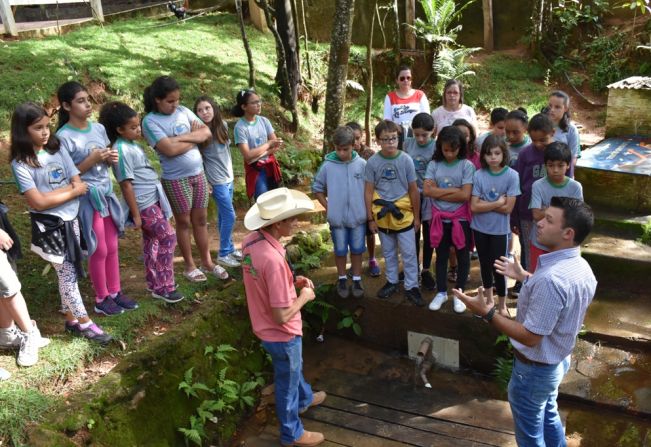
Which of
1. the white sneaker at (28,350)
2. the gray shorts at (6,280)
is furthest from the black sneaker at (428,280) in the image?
the gray shorts at (6,280)

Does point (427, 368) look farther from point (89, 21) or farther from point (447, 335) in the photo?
point (89, 21)

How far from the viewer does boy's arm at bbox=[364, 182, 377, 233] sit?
4.89m

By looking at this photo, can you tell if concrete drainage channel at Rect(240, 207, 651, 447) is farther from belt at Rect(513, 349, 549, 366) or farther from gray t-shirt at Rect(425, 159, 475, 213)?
belt at Rect(513, 349, 549, 366)

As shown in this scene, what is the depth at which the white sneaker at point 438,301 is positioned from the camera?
16.5ft

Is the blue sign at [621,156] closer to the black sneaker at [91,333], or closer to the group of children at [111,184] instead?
the group of children at [111,184]

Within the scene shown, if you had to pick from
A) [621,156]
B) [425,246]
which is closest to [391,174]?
[425,246]

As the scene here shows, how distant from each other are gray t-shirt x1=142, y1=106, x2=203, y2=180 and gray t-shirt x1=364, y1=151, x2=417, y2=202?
1506 millimetres

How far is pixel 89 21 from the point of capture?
453 inches

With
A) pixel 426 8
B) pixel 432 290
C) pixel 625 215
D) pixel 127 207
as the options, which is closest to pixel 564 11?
pixel 426 8

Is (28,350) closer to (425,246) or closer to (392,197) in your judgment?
(392,197)

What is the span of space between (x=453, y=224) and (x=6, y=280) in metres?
3.39

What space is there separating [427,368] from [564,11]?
378 inches

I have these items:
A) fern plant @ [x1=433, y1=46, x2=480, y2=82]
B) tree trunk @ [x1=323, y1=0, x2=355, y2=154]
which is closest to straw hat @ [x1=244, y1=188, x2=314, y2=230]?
tree trunk @ [x1=323, y1=0, x2=355, y2=154]

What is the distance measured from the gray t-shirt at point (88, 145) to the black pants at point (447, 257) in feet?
9.16
